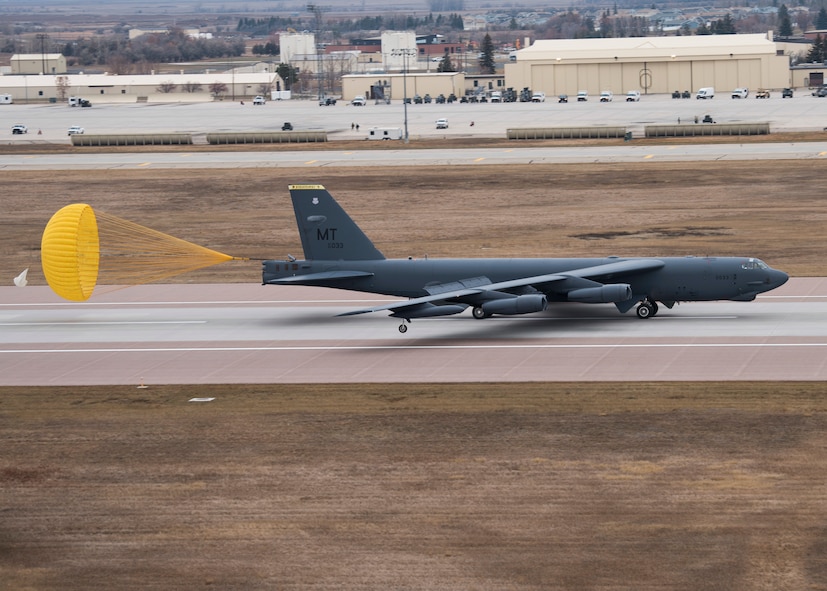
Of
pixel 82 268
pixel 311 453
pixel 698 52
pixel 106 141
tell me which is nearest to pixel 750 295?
pixel 311 453

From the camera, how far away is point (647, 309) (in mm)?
49906

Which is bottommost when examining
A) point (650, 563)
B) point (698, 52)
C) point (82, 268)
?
point (650, 563)

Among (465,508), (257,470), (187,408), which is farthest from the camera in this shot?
(187,408)

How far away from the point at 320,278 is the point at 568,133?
7700 centimetres

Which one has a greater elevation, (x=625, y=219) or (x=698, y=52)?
(x=698, y=52)

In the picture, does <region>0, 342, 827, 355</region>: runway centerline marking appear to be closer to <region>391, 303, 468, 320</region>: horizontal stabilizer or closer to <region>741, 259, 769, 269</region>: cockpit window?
<region>391, 303, 468, 320</region>: horizontal stabilizer

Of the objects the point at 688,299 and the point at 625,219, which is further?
the point at 625,219

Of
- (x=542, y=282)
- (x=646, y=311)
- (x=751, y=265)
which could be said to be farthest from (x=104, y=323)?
(x=751, y=265)

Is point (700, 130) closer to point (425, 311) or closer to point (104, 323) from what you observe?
point (425, 311)

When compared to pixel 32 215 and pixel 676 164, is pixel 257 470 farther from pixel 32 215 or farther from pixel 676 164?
pixel 676 164

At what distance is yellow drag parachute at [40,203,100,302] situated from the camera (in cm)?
4412

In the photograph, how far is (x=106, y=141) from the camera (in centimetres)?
13312

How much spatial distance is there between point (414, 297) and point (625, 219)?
28.1 m

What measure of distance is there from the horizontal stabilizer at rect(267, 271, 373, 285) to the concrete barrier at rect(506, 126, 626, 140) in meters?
75.4
